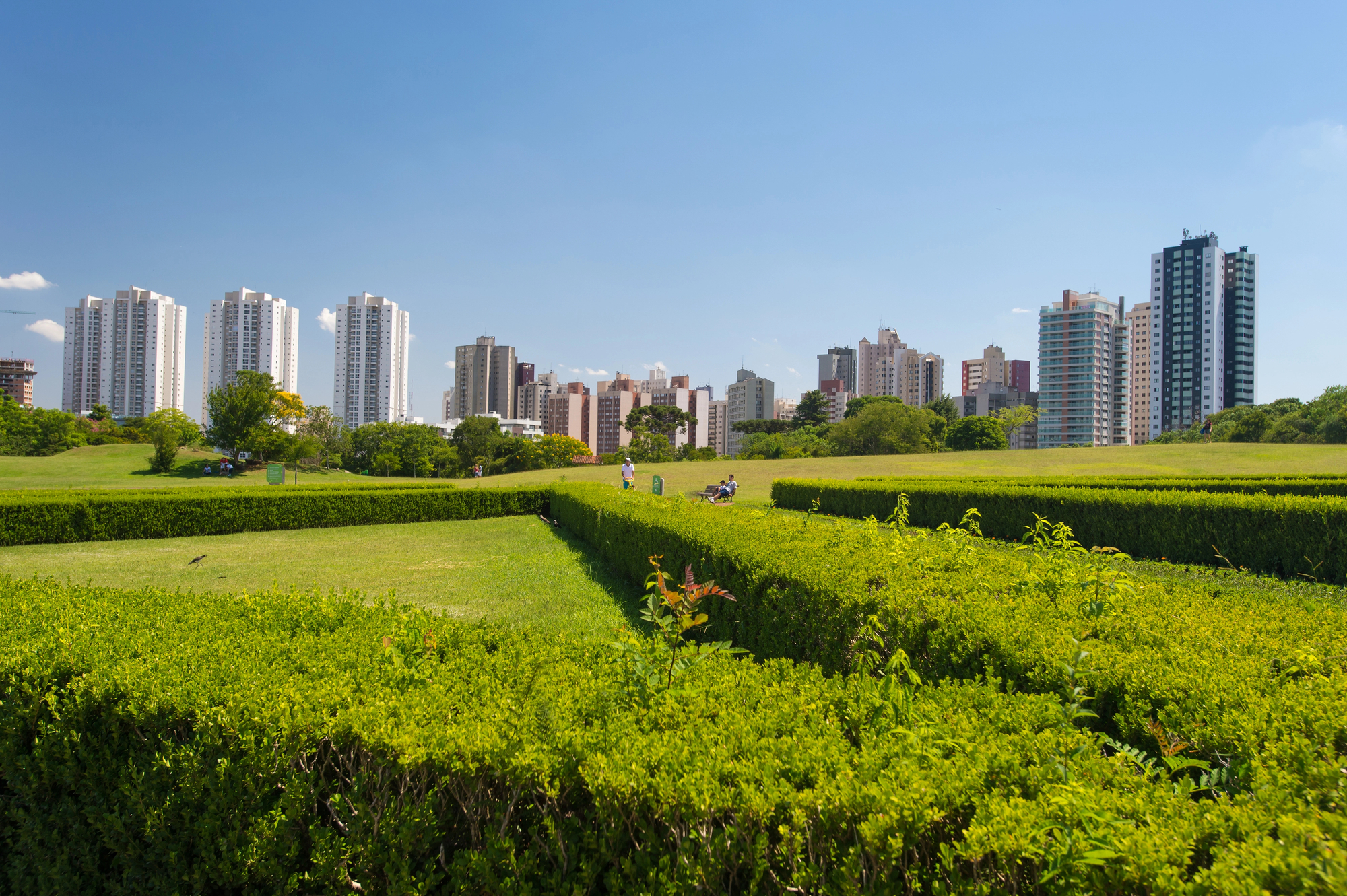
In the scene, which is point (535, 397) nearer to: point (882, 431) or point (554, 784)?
point (882, 431)

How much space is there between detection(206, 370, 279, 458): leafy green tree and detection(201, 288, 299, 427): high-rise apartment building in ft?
201

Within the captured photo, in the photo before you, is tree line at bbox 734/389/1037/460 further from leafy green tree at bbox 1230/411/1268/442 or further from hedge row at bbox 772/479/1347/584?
hedge row at bbox 772/479/1347/584

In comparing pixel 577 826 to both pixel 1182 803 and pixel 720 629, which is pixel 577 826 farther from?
pixel 720 629

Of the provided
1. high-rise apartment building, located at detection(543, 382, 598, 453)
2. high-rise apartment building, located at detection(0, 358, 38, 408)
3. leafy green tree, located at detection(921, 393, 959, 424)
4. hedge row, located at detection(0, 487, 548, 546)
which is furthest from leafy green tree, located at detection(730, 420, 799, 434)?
high-rise apartment building, located at detection(0, 358, 38, 408)

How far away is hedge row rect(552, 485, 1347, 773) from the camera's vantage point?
220 centimetres

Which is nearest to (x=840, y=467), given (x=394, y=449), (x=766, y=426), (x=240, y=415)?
(x=240, y=415)

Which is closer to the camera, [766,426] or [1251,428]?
[1251,428]

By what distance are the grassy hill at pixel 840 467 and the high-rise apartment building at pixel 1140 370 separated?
290 feet

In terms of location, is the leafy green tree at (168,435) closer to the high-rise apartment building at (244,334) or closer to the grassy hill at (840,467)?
the grassy hill at (840,467)

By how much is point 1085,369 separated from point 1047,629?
125 metres

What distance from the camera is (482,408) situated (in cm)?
16000

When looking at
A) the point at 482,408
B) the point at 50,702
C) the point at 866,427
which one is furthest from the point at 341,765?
the point at 482,408

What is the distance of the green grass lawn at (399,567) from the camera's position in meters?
7.95

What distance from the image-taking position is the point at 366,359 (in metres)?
113
